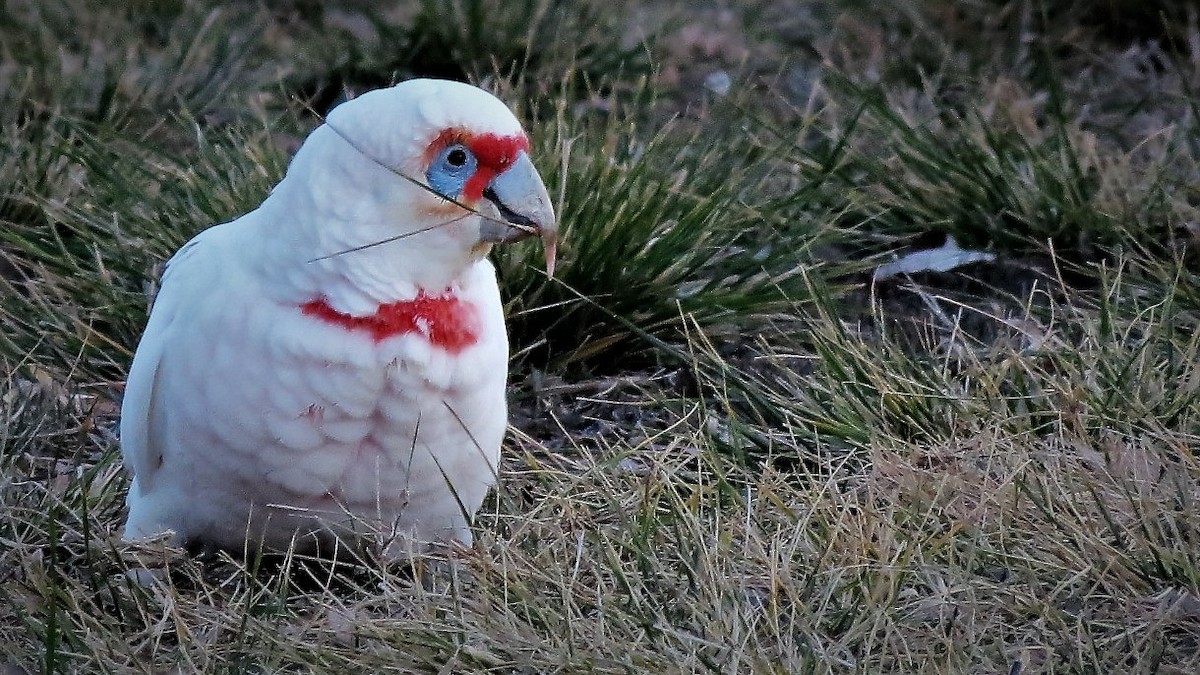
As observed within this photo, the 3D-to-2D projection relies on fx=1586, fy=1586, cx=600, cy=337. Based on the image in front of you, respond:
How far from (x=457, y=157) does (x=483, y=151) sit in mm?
38

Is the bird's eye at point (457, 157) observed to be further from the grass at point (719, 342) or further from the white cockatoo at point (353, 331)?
the grass at point (719, 342)

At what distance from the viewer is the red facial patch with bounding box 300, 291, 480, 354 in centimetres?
225

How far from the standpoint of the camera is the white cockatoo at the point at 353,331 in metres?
2.24

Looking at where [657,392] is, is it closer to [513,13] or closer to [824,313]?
[824,313]

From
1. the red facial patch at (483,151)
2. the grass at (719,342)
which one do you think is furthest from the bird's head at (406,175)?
the grass at (719,342)

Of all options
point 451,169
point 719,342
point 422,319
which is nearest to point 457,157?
point 451,169

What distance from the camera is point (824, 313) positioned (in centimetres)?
286

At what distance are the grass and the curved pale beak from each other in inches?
16.4

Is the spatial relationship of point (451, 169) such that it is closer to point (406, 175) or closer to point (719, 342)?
point (406, 175)

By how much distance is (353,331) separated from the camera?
225 cm

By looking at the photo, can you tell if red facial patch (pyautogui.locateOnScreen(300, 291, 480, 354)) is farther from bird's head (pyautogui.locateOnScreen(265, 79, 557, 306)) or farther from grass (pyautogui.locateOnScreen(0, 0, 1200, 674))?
grass (pyautogui.locateOnScreen(0, 0, 1200, 674))

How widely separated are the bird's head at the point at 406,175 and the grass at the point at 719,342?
453 mm

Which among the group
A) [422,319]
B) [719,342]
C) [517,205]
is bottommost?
[719,342]

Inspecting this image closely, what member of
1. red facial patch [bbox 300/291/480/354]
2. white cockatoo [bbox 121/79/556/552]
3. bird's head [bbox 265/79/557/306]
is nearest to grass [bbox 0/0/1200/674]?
white cockatoo [bbox 121/79/556/552]
